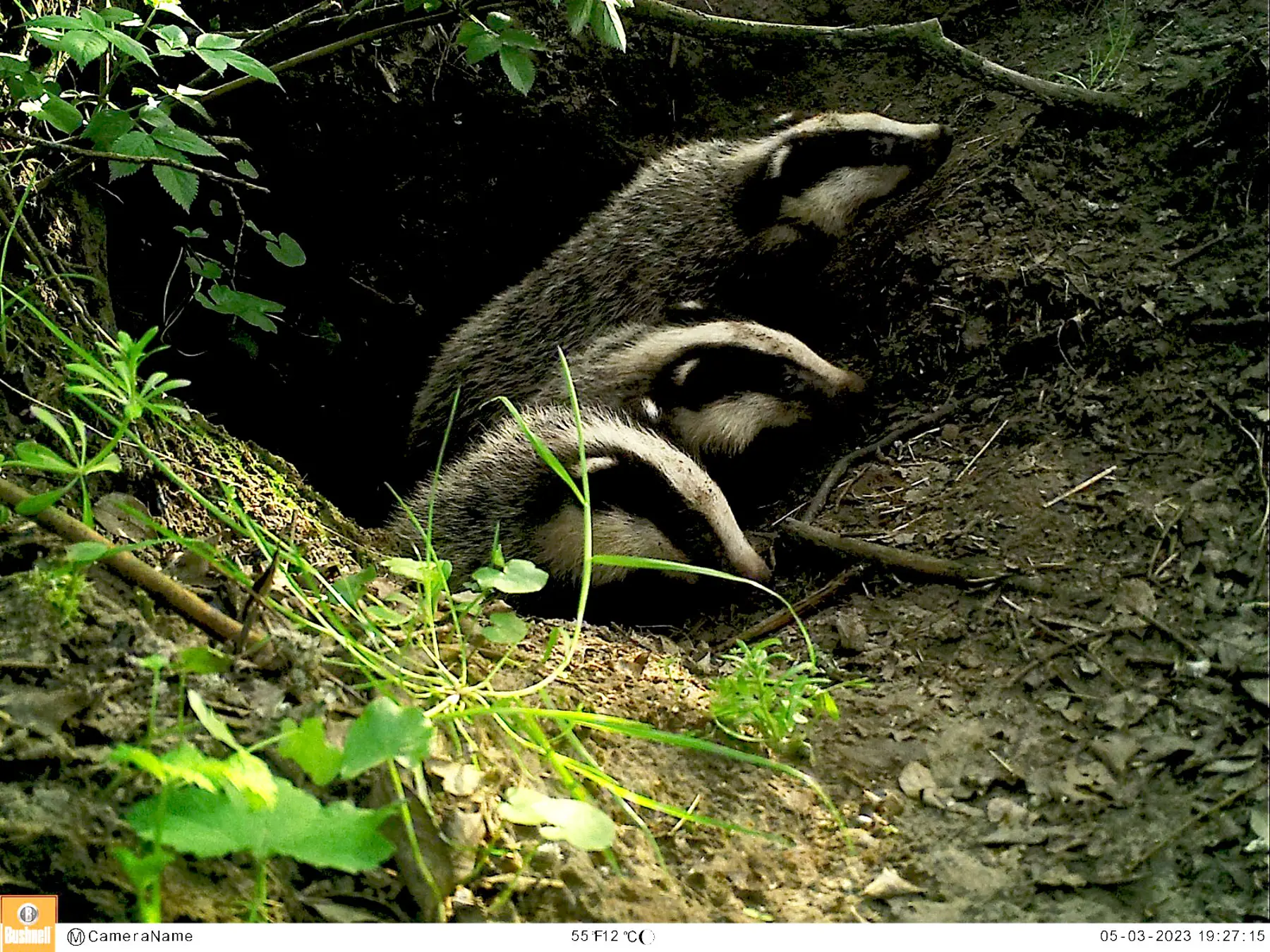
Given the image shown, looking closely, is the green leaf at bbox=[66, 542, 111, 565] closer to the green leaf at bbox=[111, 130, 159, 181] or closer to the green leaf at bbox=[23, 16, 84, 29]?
the green leaf at bbox=[111, 130, 159, 181]

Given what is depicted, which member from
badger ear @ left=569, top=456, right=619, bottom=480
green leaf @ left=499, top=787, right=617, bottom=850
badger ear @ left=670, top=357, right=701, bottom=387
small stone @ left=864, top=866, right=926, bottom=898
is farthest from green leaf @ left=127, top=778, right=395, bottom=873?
badger ear @ left=670, top=357, right=701, bottom=387

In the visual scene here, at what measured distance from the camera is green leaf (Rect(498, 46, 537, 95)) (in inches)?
77.2

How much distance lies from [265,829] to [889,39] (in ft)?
6.69

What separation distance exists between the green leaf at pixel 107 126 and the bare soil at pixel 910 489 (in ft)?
1.93

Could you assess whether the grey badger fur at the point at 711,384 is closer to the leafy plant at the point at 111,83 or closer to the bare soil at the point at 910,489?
the bare soil at the point at 910,489

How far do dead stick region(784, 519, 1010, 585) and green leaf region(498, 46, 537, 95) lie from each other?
1.07 meters

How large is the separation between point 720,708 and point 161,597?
2.52 ft

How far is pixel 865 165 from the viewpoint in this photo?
3.02 meters

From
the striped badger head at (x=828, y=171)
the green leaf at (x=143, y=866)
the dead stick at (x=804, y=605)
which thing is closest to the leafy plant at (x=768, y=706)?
the dead stick at (x=804, y=605)

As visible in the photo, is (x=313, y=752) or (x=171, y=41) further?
(x=171, y=41)

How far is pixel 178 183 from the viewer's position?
5.46 ft

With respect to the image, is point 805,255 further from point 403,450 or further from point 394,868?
point 394,868

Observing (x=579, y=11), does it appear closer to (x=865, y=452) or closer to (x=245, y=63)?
(x=245, y=63)

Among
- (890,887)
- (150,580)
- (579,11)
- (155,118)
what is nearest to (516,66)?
(579,11)
